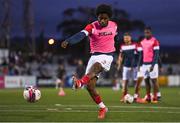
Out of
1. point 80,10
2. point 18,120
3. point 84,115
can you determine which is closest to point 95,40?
point 84,115

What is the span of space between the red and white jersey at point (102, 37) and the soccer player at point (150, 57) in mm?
6806

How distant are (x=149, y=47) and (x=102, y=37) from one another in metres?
7.54

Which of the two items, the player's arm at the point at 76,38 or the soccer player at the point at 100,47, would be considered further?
the soccer player at the point at 100,47

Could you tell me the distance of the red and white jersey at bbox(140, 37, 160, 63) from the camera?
71.0ft

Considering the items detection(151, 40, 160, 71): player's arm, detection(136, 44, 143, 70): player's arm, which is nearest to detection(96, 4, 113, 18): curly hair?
detection(151, 40, 160, 71): player's arm

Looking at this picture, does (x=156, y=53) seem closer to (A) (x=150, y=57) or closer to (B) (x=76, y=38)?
(A) (x=150, y=57)

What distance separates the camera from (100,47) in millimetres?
14680

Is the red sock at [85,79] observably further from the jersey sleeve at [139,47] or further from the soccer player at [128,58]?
the soccer player at [128,58]

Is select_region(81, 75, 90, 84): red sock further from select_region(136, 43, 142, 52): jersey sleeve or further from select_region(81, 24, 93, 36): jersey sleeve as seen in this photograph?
select_region(136, 43, 142, 52): jersey sleeve

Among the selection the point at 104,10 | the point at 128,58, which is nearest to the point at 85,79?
the point at 104,10

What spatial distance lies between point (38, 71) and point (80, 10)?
745 inches

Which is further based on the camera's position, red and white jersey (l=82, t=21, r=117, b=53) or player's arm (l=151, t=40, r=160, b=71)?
player's arm (l=151, t=40, r=160, b=71)

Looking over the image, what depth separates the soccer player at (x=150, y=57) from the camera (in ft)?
70.4

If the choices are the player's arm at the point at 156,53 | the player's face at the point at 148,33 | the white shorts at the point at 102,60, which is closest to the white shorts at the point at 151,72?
the player's arm at the point at 156,53
